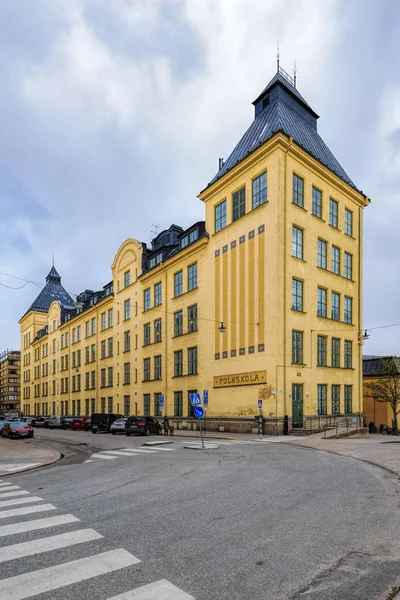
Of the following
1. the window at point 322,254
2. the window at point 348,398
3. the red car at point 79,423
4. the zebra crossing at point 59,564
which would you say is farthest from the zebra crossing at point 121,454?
the red car at point 79,423

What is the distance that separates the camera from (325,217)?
32.4 meters

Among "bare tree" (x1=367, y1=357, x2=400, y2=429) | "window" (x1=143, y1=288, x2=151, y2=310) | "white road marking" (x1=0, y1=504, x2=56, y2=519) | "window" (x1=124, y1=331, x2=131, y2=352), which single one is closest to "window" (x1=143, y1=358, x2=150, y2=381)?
"window" (x1=124, y1=331, x2=131, y2=352)

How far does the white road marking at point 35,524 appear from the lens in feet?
21.5

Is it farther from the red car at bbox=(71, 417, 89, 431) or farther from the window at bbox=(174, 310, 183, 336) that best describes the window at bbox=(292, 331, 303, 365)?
the red car at bbox=(71, 417, 89, 431)

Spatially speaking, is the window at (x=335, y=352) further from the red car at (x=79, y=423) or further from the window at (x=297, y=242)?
the red car at (x=79, y=423)

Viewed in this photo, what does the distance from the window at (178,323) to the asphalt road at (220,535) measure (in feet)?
84.4

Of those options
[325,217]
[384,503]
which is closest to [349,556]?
[384,503]

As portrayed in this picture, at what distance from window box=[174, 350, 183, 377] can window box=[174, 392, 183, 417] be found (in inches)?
66.7

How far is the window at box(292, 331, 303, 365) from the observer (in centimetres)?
2794

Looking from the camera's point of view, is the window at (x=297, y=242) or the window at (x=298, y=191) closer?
the window at (x=297, y=242)

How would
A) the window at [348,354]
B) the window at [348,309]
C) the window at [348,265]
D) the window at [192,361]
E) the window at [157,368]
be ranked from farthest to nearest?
the window at [157,368]
the window at [192,361]
the window at [348,265]
the window at [348,309]
the window at [348,354]

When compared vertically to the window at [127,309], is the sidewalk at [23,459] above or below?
below

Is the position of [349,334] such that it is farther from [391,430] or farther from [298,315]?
[391,430]

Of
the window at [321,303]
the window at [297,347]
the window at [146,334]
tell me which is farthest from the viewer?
the window at [146,334]
